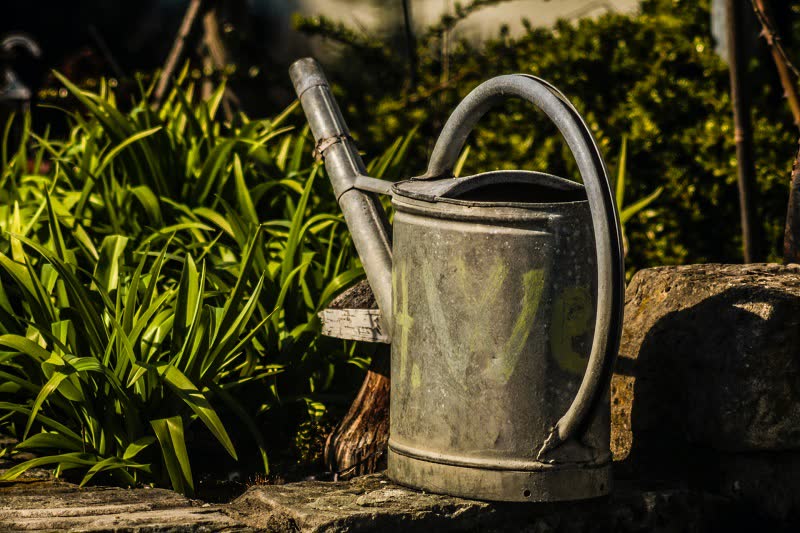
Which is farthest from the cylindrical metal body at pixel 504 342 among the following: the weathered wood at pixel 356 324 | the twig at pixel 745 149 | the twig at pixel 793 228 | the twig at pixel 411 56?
the twig at pixel 411 56

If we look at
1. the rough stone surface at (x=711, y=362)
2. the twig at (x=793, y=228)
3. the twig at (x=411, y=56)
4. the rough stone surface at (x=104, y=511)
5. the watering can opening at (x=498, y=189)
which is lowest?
the rough stone surface at (x=104, y=511)

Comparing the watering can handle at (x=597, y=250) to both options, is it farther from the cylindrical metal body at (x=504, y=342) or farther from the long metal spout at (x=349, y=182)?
the long metal spout at (x=349, y=182)

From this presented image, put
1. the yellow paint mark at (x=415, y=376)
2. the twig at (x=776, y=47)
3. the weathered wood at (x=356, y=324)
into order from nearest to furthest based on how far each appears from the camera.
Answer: the yellow paint mark at (x=415, y=376), the weathered wood at (x=356, y=324), the twig at (x=776, y=47)

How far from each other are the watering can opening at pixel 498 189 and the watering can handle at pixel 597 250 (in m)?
0.14

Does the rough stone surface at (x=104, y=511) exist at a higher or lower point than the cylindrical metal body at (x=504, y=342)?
lower

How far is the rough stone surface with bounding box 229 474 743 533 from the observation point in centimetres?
174

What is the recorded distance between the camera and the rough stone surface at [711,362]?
6.34 ft

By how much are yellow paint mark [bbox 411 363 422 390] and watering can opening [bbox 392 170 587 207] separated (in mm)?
313

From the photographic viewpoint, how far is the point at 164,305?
250 centimetres

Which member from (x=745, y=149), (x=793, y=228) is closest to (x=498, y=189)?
(x=793, y=228)

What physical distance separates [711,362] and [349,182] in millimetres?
848

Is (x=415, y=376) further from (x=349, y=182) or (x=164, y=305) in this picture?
(x=164, y=305)

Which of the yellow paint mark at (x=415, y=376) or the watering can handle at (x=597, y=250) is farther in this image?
the yellow paint mark at (x=415, y=376)

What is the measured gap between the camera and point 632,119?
3.84 metres
